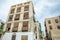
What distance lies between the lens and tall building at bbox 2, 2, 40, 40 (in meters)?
26.7

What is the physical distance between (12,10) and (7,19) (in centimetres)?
436

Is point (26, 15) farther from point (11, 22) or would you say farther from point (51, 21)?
point (51, 21)

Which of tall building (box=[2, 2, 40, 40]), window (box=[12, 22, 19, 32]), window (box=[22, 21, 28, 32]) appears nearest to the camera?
tall building (box=[2, 2, 40, 40])

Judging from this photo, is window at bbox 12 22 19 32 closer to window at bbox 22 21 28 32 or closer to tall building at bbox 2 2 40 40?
tall building at bbox 2 2 40 40

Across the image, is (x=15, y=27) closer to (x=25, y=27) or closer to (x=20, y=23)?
(x=20, y=23)

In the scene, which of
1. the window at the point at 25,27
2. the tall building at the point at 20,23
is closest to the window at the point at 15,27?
the tall building at the point at 20,23

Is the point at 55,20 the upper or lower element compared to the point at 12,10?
lower

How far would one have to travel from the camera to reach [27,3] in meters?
34.4

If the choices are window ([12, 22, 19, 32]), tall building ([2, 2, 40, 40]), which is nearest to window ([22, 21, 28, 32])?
tall building ([2, 2, 40, 40])

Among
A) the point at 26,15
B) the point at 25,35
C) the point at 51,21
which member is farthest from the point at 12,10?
the point at 51,21

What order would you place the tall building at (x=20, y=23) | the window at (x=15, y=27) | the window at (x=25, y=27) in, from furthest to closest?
the window at (x=15, y=27)
the window at (x=25, y=27)
the tall building at (x=20, y=23)

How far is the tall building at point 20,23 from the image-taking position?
26.7 meters

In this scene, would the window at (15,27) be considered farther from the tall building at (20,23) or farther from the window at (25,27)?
the window at (25,27)

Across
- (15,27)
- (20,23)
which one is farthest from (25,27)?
(15,27)
